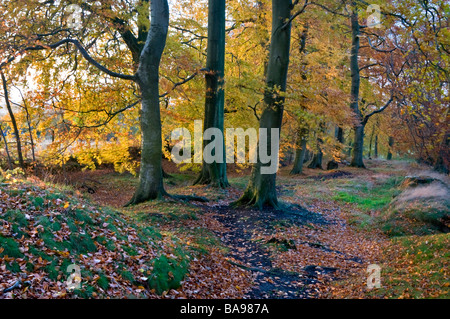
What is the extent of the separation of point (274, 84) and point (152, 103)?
3.92m

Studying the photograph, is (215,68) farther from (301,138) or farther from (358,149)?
(358,149)

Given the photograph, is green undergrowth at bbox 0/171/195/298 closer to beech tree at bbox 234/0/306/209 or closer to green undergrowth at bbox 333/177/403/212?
beech tree at bbox 234/0/306/209

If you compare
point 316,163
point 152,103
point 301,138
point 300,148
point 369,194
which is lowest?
point 369,194

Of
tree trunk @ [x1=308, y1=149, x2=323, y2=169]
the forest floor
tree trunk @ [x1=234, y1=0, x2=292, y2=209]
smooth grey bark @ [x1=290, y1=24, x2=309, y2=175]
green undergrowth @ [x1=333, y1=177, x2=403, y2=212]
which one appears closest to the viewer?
the forest floor

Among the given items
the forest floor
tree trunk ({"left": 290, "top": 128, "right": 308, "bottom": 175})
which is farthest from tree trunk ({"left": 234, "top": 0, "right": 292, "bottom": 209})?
tree trunk ({"left": 290, "top": 128, "right": 308, "bottom": 175})

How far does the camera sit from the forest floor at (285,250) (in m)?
5.25

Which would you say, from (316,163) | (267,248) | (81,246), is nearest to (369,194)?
(267,248)

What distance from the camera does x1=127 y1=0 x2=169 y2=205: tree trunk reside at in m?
10.4

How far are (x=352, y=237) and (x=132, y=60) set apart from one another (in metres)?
9.97

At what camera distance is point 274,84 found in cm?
1137

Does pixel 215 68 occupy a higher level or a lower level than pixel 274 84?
higher

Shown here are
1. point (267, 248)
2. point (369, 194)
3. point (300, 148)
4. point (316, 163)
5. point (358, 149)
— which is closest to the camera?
point (267, 248)

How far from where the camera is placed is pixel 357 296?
523 cm

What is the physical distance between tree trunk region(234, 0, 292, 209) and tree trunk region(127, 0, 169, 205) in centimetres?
323
